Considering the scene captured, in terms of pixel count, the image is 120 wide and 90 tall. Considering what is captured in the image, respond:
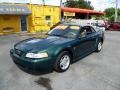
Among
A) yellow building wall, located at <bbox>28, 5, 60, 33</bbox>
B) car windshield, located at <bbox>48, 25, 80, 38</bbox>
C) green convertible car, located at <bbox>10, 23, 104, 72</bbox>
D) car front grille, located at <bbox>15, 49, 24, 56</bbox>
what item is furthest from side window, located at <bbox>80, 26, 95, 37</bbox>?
yellow building wall, located at <bbox>28, 5, 60, 33</bbox>

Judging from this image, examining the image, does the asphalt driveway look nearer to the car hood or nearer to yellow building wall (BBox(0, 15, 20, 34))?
the car hood

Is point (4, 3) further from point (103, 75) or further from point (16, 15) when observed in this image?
point (103, 75)

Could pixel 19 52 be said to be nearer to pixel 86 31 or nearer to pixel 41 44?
pixel 41 44

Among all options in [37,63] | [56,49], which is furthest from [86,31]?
[37,63]

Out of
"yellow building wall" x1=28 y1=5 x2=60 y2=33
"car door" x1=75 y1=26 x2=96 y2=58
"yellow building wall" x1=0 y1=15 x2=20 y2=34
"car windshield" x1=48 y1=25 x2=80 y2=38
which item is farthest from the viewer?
"yellow building wall" x1=28 y1=5 x2=60 y2=33

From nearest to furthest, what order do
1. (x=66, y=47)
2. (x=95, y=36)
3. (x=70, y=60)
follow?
(x=66, y=47)
(x=70, y=60)
(x=95, y=36)

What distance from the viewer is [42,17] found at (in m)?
20.7

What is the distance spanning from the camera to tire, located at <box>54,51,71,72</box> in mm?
5445

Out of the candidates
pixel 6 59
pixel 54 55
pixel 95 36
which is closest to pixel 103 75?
pixel 54 55

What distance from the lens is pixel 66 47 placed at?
5.69 metres

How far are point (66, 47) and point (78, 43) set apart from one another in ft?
2.47

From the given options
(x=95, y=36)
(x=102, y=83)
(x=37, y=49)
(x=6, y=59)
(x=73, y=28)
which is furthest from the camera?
(x=95, y=36)

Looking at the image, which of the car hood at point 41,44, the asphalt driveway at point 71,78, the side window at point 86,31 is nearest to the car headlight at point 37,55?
the car hood at point 41,44

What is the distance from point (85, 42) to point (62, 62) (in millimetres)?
1563
